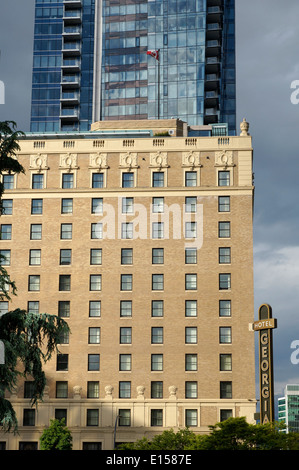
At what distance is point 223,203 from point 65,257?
730 inches

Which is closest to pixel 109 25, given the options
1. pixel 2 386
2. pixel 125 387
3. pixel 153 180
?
pixel 153 180

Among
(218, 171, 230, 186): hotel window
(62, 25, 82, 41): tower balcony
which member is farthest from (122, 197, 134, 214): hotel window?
(62, 25, 82, 41): tower balcony

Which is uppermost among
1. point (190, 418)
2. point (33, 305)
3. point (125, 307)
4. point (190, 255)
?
point (190, 255)

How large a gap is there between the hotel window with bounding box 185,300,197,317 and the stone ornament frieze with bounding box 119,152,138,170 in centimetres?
1690

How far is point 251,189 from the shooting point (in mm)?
84375

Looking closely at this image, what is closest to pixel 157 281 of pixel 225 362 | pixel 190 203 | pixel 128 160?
pixel 190 203

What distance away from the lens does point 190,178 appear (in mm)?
85188

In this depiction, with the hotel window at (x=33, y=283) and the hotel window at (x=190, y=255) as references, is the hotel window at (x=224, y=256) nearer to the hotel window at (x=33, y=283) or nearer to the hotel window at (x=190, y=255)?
the hotel window at (x=190, y=255)

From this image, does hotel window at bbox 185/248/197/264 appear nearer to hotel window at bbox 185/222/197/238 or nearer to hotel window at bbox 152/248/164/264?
hotel window at bbox 185/222/197/238

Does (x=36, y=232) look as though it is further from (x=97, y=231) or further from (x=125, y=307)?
(x=125, y=307)

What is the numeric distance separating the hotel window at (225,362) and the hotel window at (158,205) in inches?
684

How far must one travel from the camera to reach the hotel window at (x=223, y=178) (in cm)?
8475

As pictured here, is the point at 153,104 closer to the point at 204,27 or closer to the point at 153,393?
the point at 204,27
